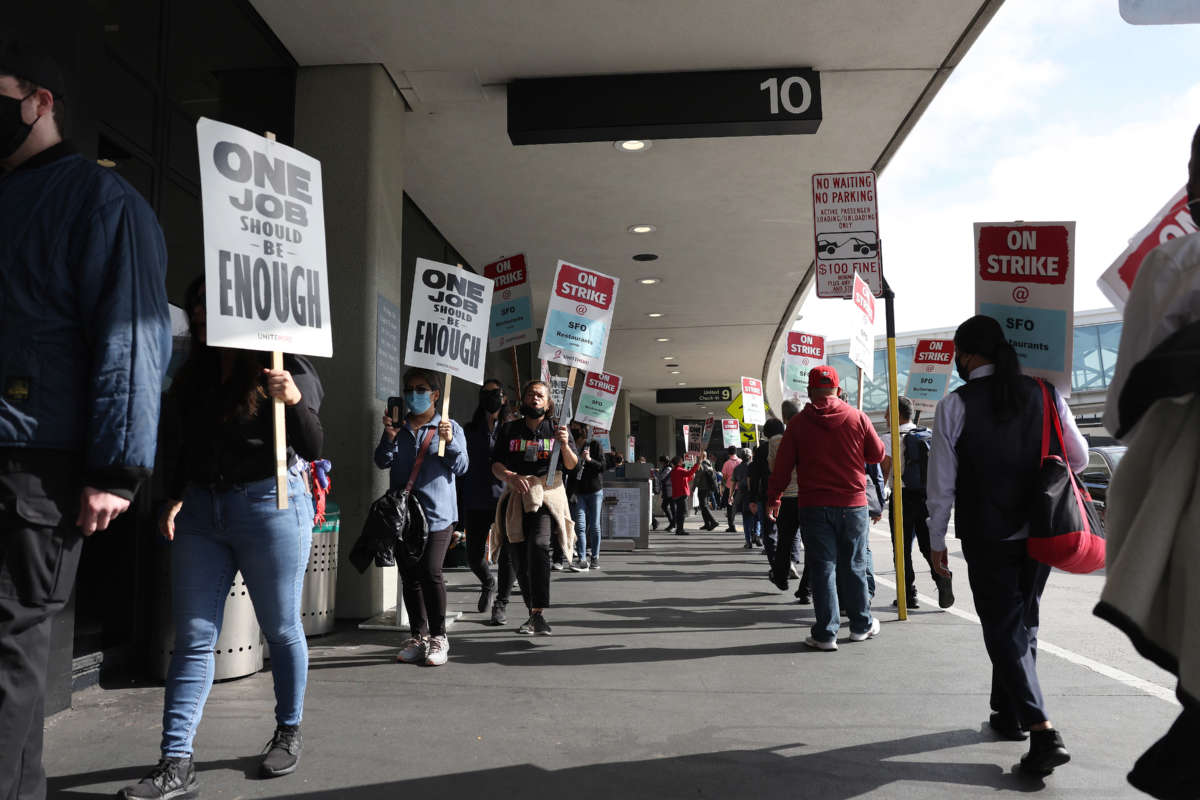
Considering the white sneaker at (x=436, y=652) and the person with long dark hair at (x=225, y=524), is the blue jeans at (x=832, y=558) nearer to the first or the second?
the white sneaker at (x=436, y=652)

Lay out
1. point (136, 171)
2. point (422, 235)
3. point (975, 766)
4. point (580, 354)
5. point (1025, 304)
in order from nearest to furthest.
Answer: point (975, 766) < point (1025, 304) < point (136, 171) < point (580, 354) < point (422, 235)

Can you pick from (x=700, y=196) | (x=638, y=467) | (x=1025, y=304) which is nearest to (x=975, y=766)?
(x=1025, y=304)

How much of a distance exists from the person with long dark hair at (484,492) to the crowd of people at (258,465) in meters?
1.38

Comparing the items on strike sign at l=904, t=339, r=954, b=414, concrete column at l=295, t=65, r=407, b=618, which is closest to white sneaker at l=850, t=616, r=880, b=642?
concrete column at l=295, t=65, r=407, b=618

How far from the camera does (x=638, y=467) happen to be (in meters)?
17.0

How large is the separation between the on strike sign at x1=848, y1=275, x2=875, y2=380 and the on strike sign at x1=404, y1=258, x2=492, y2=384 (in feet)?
11.3

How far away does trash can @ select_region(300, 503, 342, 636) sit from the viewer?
635cm

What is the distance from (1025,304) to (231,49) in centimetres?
585

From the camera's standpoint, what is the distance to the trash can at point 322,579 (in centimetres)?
635

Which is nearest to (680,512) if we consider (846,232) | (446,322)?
(846,232)

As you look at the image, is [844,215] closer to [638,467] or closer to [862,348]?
[862,348]

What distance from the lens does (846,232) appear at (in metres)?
8.20

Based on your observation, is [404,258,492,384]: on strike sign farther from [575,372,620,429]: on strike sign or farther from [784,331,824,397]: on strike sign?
[784,331,824,397]: on strike sign

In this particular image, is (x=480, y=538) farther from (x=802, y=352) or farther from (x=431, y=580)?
(x=802, y=352)
